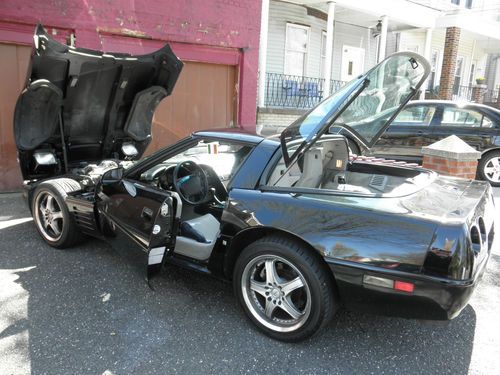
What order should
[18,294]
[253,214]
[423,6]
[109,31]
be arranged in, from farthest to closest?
[423,6]
[109,31]
[18,294]
[253,214]

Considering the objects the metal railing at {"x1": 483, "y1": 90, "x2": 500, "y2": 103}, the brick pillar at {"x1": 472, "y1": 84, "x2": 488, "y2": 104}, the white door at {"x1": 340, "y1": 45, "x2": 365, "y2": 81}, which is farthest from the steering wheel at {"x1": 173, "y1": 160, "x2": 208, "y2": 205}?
the metal railing at {"x1": 483, "y1": 90, "x2": 500, "y2": 103}

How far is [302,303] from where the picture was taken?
2.69 m

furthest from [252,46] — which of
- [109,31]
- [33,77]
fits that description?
[33,77]

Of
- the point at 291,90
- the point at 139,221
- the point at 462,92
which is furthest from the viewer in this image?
the point at 462,92

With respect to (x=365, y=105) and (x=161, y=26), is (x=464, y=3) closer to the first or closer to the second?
(x=161, y=26)

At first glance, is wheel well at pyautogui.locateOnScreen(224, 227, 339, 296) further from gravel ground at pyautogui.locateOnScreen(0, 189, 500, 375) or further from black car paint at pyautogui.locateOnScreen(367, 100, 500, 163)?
black car paint at pyautogui.locateOnScreen(367, 100, 500, 163)

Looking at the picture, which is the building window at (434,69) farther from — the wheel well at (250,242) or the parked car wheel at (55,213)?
the wheel well at (250,242)

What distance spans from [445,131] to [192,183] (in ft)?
20.0

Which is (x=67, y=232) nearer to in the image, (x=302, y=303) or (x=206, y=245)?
(x=206, y=245)

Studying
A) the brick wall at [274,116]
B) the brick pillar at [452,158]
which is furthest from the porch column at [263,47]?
the brick pillar at [452,158]

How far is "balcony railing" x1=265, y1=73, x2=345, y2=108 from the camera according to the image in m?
11.9

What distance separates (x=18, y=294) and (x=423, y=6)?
14137 millimetres

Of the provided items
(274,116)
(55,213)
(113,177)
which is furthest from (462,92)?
(55,213)

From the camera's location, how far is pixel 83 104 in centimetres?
476
